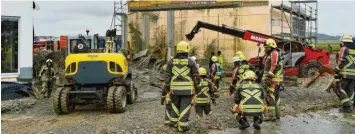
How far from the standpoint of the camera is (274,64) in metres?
9.59

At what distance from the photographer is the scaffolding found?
23897mm

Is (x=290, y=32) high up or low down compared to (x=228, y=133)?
up

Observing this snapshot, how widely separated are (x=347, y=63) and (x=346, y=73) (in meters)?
0.27

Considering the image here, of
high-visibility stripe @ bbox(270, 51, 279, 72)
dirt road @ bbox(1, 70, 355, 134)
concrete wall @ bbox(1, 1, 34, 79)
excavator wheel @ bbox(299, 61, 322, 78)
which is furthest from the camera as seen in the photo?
excavator wheel @ bbox(299, 61, 322, 78)

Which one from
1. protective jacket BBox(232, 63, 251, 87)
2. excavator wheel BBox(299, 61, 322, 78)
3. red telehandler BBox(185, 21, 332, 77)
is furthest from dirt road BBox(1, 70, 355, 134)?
excavator wheel BBox(299, 61, 322, 78)

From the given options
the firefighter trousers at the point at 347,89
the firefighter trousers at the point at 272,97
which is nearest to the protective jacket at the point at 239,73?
the firefighter trousers at the point at 272,97

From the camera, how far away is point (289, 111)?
11133 mm

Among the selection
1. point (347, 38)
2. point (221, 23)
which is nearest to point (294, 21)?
point (221, 23)

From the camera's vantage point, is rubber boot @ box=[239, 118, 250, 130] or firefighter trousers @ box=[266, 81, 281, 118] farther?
firefighter trousers @ box=[266, 81, 281, 118]

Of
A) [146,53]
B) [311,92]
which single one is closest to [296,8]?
[146,53]

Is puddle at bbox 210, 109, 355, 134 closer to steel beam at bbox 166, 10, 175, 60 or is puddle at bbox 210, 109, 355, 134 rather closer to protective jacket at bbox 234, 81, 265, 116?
protective jacket at bbox 234, 81, 265, 116

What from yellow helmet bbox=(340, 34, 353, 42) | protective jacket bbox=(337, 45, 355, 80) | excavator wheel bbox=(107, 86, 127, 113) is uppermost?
yellow helmet bbox=(340, 34, 353, 42)

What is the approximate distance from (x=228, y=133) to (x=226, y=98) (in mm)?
5531

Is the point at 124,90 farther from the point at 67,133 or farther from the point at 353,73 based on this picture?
the point at 353,73
